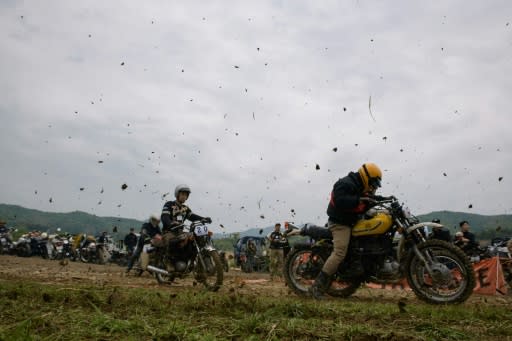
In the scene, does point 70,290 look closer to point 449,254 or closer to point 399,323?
point 399,323

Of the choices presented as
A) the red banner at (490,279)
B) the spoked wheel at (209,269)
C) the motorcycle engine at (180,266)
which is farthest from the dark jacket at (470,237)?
the motorcycle engine at (180,266)

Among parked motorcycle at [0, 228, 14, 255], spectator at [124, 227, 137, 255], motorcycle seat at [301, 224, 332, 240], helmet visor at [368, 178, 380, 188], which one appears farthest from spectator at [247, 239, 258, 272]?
parked motorcycle at [0, 228, 14, 255]

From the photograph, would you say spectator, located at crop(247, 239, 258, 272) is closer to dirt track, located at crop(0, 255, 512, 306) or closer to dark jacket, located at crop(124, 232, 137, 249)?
dark jacket, located at crop(124, 232, 137, 249)

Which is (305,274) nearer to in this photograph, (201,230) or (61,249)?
(201,230)

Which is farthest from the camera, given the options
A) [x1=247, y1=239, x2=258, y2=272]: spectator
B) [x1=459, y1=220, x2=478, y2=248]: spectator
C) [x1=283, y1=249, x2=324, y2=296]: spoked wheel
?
[x1=247, y1=239, x2=258, y2=272]: spectator

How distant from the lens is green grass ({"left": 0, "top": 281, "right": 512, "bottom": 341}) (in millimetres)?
3482

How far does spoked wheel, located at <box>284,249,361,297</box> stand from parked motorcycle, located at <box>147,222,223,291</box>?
145 centimetres

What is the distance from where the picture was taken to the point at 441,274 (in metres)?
6.25

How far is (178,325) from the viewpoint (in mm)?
3717

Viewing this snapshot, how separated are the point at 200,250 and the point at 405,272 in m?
4.01

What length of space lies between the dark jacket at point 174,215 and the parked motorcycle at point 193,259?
0.60 ft

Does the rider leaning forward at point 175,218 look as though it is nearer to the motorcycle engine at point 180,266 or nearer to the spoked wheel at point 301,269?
the motorcycle engine at point 180,266

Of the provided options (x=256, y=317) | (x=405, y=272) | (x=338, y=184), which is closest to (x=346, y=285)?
(x=405, y=272)

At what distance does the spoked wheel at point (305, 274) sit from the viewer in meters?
7.47
